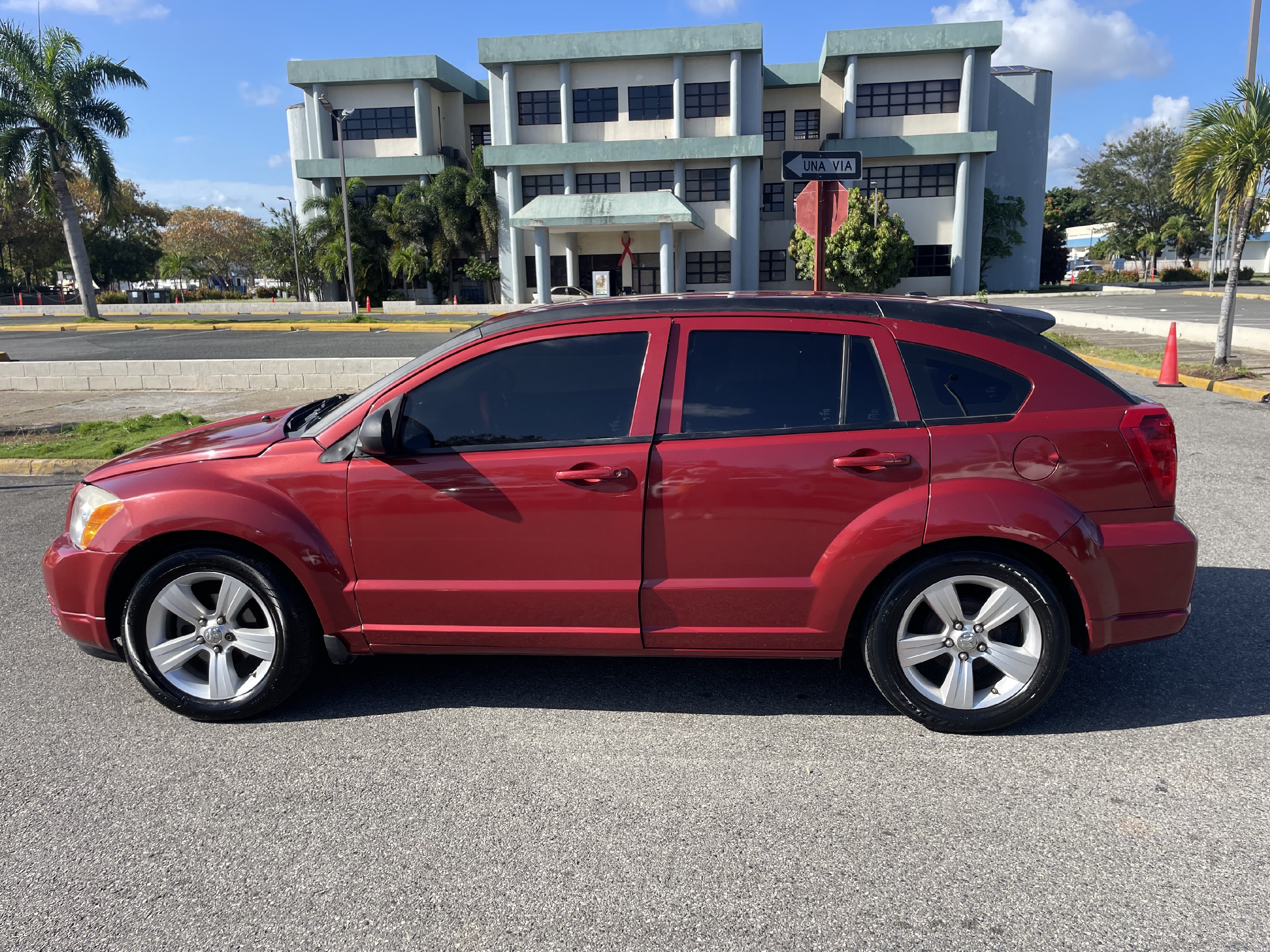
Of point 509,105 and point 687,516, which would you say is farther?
point 509,105

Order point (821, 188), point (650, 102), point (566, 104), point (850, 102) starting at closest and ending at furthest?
point (821, 188), point (850, 102), point (566, 104), point (650, 102)

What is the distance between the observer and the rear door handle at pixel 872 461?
11.9 ft

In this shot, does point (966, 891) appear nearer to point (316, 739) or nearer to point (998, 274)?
point (316, 739)

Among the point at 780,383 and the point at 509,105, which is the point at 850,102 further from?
the point at 780,383

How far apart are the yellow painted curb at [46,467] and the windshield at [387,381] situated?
6427 millimetres

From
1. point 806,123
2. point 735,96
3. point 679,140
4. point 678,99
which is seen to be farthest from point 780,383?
point 806,123

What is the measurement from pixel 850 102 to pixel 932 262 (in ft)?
31.5

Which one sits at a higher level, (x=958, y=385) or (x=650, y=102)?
(x=650, y=102)

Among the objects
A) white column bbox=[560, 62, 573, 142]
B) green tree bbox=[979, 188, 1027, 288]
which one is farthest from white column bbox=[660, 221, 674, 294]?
green tree bbox=[979, 188, 1027, 288]

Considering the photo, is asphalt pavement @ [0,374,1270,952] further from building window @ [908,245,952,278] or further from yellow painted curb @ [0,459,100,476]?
building window @ [908,245,952,278]

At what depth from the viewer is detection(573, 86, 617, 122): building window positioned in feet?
156

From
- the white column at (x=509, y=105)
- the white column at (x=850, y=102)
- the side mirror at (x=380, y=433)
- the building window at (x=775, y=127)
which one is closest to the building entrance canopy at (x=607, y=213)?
the white column at (x=509, y=105)

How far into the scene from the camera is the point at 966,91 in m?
46.4

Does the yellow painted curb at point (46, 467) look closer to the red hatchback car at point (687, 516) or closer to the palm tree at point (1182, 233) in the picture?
the red hatchback car at point (687, 516)
